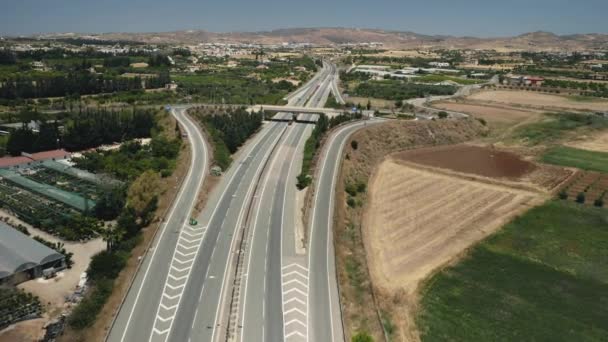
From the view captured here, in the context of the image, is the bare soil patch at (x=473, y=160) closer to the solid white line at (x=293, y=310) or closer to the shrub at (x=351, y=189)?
the shrub at (x=351, y=189)

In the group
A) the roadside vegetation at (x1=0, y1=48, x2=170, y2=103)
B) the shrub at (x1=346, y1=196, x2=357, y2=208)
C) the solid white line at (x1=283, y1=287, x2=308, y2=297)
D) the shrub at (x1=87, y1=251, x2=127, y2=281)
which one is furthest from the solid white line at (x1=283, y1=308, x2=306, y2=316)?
the roadside vegetation at (x1=0, y1=48, x2=170, y2=103)

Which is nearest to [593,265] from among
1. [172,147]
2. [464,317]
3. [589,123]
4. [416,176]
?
[464,317]

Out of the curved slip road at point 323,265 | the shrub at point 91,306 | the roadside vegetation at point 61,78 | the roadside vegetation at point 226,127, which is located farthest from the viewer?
the roadside vegetation at point 61,78

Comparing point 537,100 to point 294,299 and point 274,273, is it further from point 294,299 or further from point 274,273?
point 294,299

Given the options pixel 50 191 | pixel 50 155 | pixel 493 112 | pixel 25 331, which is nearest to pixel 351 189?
pixel 50 191

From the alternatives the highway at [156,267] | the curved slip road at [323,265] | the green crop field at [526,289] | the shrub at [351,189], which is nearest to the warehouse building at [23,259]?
the highway at [156,267]

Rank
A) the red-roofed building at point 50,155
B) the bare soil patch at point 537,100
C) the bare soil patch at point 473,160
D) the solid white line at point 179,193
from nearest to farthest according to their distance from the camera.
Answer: the solid white line at point 179,193
the red-roofed building at point 50,155
the bare soil patch at point 473,160
the bare soil patch at point 537,100
